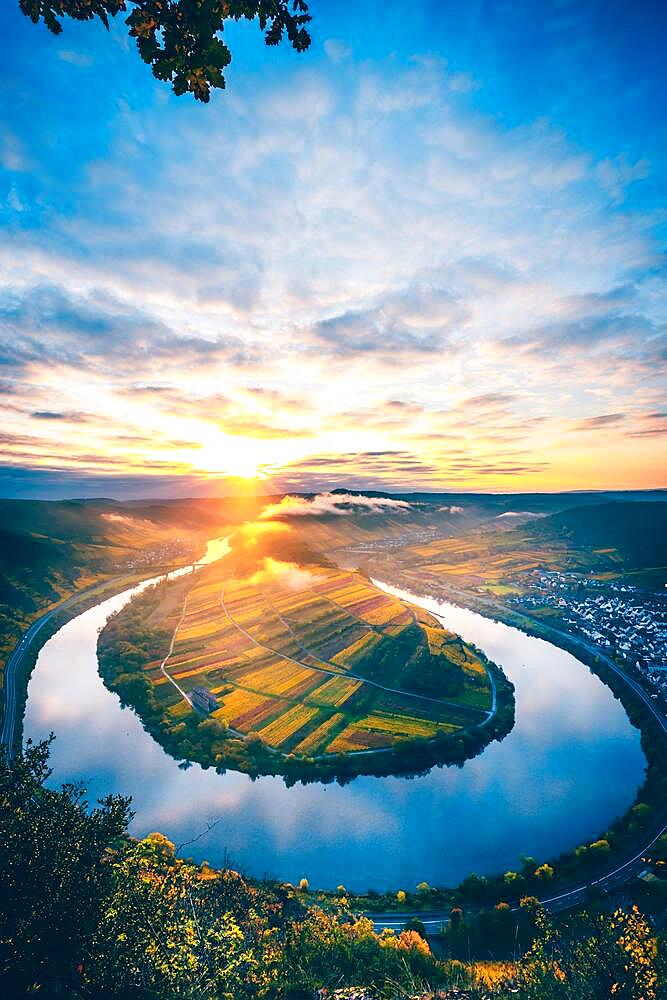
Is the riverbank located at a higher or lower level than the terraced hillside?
lower

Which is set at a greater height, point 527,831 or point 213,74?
point 213,74

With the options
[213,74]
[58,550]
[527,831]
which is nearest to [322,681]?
[527,831]

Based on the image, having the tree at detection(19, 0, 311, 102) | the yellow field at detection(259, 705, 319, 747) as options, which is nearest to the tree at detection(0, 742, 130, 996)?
the tree at detection(19, 0, 311, 102)

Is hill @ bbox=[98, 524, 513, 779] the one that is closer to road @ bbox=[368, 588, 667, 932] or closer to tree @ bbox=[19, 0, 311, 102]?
road @ bbox=[368, 588, 667, 932]

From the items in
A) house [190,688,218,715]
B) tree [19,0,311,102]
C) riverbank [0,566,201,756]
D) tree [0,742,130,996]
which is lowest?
riverbank [0,566,201,756]

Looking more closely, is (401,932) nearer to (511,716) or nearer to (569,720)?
(511,716)

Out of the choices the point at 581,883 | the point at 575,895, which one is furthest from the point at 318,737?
the point at 581,883

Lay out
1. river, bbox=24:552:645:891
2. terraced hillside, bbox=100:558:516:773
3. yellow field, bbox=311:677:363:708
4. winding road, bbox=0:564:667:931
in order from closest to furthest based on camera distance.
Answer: winding road, bbox=0:564:667:931 → river, bbox=24:552:645:891 → terraced hillside, bbox=100:558:516:773 → yellow field, bbox=311:677:363:708
